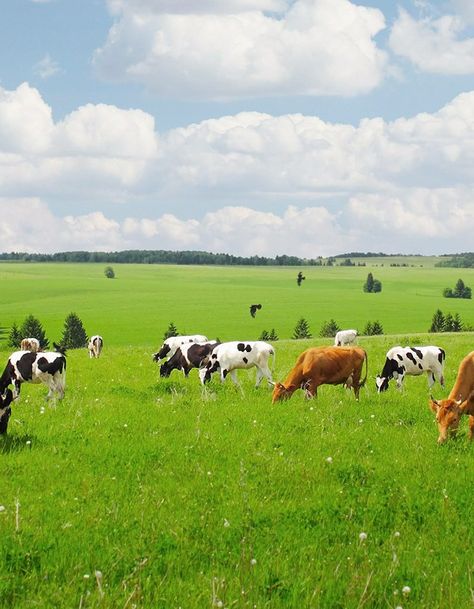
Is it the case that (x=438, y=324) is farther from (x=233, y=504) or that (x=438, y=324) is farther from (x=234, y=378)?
(x=233, y=504)

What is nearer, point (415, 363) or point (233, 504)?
point (233, 504)

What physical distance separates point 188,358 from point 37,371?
25.4 ft

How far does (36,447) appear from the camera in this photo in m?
12.0

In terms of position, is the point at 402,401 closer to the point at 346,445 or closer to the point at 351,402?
the point at 351,402

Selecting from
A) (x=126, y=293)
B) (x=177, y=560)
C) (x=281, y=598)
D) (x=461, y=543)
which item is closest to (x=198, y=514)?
(x=177, y=560)

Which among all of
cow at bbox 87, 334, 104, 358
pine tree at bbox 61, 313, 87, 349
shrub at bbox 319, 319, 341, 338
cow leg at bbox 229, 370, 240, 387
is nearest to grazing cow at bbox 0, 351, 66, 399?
cow leg at bbox 229, 370, 240, 387

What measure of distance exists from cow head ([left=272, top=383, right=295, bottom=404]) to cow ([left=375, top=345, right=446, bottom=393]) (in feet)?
19.4

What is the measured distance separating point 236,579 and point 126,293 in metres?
176

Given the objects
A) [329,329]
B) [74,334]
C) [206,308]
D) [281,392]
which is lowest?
[74,334]

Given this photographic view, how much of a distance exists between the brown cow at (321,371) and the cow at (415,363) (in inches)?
144

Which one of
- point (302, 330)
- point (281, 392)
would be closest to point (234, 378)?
point (281, 392)

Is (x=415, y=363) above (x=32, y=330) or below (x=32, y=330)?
above

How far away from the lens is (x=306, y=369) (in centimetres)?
1758

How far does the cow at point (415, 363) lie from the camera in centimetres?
2214
